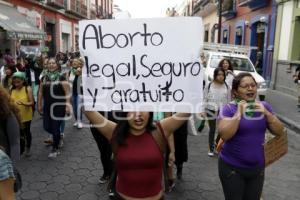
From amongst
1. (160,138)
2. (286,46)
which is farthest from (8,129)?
(286,46)

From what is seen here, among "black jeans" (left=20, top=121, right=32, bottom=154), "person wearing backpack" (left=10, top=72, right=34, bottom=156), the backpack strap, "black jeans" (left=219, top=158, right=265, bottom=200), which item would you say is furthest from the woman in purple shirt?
"black jeans" (left=20, top=121, right=32, bottom=154)

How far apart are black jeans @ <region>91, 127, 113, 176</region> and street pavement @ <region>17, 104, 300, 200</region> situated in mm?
255

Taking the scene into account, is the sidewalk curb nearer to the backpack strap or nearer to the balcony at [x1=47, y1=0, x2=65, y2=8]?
the backpack strap

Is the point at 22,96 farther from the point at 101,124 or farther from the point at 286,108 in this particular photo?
the point at 286,108

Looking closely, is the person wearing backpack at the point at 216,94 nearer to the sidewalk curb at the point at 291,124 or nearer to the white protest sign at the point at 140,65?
the white protest sign at the point at 140,65

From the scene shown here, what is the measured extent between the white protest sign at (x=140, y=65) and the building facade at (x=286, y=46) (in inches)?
435

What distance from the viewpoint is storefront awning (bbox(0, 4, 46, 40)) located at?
14.8 meters

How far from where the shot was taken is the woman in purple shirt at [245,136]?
2.71m

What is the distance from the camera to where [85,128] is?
750 cm

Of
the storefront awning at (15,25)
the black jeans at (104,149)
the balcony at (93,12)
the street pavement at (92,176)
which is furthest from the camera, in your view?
the balcony at (93,12)

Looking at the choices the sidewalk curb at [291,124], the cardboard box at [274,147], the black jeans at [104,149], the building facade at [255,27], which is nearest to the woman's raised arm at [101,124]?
the cardboard box at [274,147]

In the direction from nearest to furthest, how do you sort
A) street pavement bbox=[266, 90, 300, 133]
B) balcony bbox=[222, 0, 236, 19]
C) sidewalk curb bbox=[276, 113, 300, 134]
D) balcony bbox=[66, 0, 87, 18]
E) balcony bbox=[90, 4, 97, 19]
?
sidewalk curb bbox=[276, 113, 300, 134] < street pavement bbox=[266, 90, 300, 133] < balcony bbox=[222, 0, 236, 19] < balcony bbox=[66, 0, 87, 18] < balcony bbox=[90, 4, 97, 19]

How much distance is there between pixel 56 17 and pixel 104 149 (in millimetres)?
23894

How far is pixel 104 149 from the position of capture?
14.5ft
